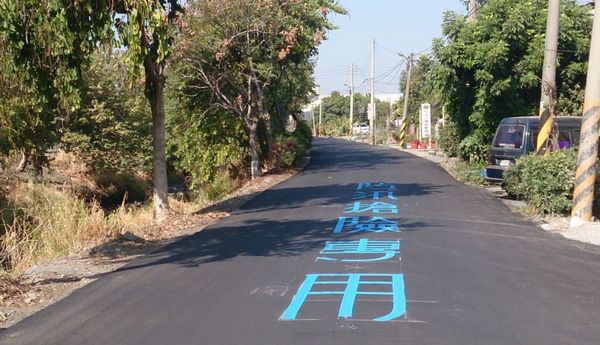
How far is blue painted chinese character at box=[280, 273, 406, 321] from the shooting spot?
6.73m

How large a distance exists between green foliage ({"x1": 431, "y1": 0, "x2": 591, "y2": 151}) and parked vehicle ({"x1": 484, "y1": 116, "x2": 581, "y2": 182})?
3.78 meters

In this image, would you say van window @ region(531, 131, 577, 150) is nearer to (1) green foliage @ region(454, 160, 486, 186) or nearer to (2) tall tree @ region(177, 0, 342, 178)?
(1) green foliage @ region(454, 160, 486, 186)

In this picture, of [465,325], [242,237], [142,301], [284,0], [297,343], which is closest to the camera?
[297,343]

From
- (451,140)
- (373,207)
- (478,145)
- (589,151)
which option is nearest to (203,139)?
(451,140)

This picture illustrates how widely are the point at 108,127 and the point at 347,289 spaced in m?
17.7

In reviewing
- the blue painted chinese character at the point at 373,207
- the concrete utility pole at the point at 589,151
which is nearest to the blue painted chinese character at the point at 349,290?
the concrete utility pole at the point at 589,151

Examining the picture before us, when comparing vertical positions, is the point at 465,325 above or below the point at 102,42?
below

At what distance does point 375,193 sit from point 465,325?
1246cm

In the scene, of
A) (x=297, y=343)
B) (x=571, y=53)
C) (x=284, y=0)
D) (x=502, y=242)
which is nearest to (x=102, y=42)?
(x=297, y=343)

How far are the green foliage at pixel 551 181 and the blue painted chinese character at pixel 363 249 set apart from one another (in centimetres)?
422

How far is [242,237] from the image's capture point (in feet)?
39.9

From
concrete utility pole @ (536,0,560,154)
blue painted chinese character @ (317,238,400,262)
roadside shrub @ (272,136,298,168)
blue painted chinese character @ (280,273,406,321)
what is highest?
concrete utility pole @ (536,0,560,154)

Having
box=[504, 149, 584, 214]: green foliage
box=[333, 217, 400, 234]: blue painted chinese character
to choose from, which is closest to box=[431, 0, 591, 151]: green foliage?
box=[504, 149, 584, 214]: green foliage

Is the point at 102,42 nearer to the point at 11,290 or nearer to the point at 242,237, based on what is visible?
the point at 11,290
